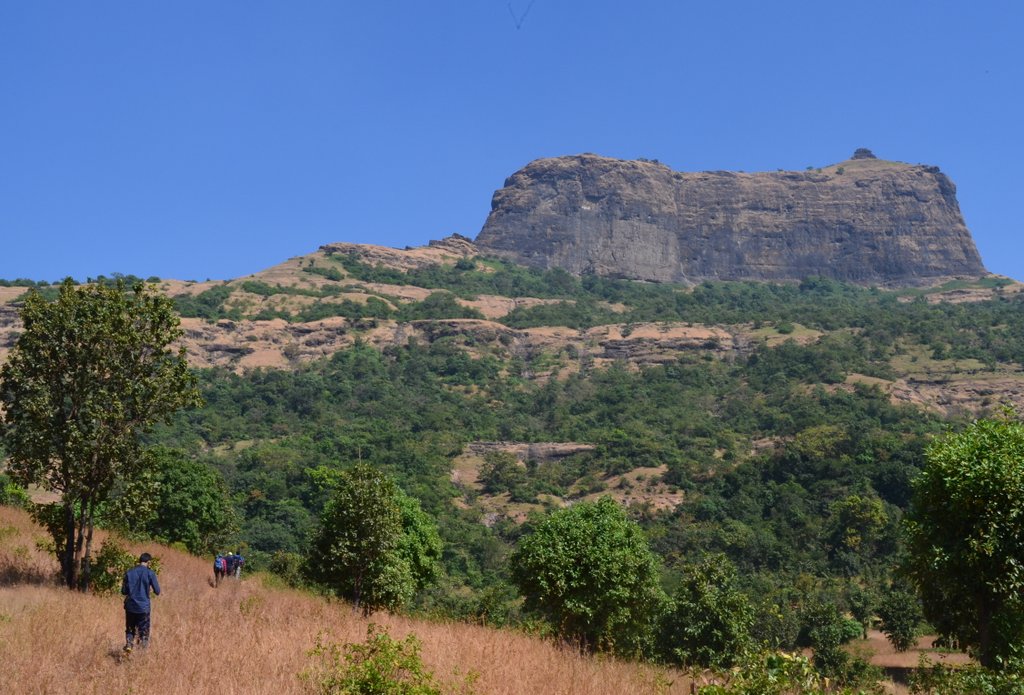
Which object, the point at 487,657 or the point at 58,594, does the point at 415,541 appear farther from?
the point at 487,657

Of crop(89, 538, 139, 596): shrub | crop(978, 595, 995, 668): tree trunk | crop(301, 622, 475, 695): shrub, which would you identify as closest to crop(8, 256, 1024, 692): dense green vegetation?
crop(301, 622, 475, 695): shrub

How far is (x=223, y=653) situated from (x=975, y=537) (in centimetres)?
1363

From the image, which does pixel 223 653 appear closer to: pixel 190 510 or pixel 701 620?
pixel 701 620

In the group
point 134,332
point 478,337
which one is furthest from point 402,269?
point 134,332

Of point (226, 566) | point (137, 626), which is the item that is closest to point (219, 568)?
point (226, 566)

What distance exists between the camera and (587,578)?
72.9 ft

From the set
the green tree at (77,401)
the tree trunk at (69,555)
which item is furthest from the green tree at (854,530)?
the tree trunk at (69,555)

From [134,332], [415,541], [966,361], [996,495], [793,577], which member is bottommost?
[793,577]

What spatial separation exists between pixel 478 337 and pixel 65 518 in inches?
4812

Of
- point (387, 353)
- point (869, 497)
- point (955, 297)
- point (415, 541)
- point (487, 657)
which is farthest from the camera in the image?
point (955, 297)

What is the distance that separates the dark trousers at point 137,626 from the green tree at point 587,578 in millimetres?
12151

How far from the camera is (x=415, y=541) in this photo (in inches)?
1219

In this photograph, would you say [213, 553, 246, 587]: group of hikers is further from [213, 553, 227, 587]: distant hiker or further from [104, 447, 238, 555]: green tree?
[104, 447, 238, 555]: green tree

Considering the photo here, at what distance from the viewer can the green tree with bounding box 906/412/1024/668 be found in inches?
613
